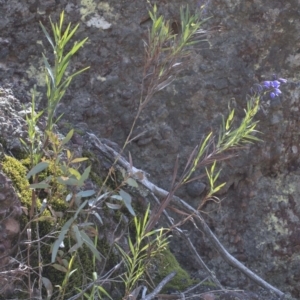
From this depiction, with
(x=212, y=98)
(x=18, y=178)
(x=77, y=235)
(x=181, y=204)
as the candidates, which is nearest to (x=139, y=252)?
(x=77, y=235)

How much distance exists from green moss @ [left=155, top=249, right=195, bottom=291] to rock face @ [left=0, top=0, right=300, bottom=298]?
9.0 inches

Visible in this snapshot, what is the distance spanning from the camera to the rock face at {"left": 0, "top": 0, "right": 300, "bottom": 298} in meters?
2.21

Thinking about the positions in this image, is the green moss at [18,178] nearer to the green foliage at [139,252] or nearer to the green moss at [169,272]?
the green foliage at [139,252]

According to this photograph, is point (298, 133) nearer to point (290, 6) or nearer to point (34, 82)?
point (290, 6)

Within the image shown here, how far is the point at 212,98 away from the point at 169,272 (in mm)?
736

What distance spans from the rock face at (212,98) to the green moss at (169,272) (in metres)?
0.23

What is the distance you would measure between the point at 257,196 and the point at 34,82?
2.95 feet

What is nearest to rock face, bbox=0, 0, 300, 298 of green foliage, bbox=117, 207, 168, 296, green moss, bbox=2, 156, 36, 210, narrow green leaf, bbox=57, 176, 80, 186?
green moss, bbox=2, 156, 36, 210

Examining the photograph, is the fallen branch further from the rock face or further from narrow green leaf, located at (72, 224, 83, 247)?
narrow green leaf, located at (72, 224, 83, 247)

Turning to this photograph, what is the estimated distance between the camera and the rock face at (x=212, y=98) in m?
2.21

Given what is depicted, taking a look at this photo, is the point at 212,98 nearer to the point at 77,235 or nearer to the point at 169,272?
the point at 169,272

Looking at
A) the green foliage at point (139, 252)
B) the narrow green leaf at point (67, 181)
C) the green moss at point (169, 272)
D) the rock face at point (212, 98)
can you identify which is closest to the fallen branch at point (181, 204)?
the green moss at point (169, 272)

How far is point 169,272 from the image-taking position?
1.86 meters

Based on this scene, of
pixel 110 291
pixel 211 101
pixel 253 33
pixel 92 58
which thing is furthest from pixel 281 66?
pixel 110 291
